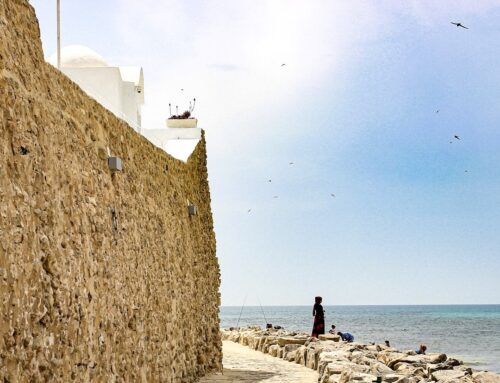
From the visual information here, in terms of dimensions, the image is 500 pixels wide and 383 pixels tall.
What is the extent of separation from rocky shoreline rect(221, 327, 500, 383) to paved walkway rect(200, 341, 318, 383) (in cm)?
31

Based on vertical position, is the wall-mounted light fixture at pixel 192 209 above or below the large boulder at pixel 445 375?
above

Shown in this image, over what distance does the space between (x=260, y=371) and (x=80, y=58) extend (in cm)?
833

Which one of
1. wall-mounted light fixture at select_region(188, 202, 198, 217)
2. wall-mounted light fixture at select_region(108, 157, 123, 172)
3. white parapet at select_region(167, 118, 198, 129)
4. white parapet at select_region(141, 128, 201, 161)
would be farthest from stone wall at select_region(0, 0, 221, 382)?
white parapet at select_region(167, 118, 198, 129)

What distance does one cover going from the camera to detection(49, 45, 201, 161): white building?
52.2 feet

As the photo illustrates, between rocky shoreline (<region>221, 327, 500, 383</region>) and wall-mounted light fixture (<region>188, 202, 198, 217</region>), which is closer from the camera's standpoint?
rocky shoreline (<region>221, 327, 500, 383</region>)

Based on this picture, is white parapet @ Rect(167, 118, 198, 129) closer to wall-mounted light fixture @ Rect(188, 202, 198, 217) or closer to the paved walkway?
wall-mounted light fixture @ Rect(188, 202, 198, 217)

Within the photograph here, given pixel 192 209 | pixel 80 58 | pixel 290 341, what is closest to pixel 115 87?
pixel 80 58

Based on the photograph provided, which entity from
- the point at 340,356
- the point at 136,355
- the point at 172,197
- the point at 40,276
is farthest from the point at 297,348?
the point at 40,276

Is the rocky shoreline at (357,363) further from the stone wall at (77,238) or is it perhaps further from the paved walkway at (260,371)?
the stone wall at (77,238)

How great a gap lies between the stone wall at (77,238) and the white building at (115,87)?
351 cm

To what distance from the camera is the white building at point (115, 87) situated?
626 inches

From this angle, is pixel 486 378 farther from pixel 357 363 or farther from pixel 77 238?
pixel 77 238

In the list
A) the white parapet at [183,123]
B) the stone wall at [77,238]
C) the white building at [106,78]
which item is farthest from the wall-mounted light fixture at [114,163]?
the white parapet at [183,123]

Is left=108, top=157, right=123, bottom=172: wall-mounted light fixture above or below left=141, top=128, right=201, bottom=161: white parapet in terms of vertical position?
below
